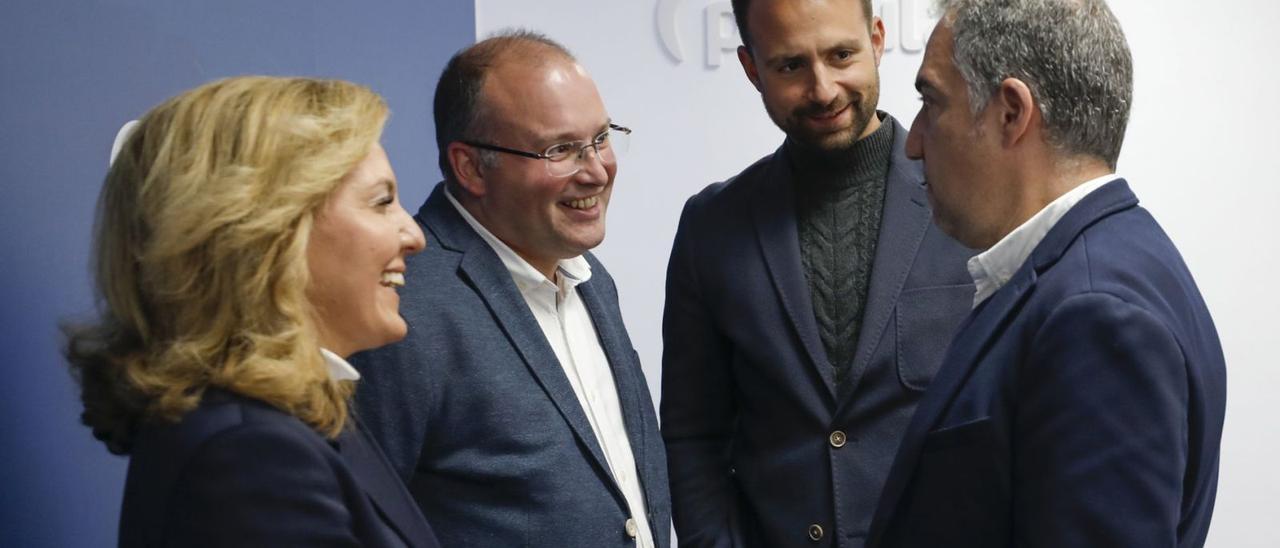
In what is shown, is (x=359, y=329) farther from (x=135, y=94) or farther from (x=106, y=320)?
(x=135, y=94)

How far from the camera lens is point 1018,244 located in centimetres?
167

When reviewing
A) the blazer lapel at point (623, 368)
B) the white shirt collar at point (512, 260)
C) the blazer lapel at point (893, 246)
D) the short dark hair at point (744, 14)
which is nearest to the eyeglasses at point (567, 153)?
the white shirt collar at point (512, 260)

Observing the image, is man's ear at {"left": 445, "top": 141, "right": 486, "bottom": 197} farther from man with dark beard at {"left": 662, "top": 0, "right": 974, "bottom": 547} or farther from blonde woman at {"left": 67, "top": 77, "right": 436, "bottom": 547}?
blonde woman at {"left": 67, "top": 77, "right": 436, "bottom": 547}

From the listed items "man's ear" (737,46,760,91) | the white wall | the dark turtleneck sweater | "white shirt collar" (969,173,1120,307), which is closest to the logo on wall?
the white wall

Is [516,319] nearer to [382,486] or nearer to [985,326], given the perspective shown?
[382,486]

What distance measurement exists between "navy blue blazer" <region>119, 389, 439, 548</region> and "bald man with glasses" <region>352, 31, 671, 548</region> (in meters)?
0.54

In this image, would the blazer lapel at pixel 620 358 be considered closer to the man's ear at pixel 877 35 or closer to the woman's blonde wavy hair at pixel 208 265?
the man's ear at pixel 877 35

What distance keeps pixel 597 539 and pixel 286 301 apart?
2.63ft

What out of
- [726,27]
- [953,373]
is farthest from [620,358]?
[726,27]

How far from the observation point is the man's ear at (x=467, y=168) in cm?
223

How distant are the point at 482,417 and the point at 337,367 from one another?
439 millimetres

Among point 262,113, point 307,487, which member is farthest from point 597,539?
point 262,113

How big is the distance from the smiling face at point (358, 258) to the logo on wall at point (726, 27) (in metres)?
2.26

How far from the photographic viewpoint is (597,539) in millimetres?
2086
